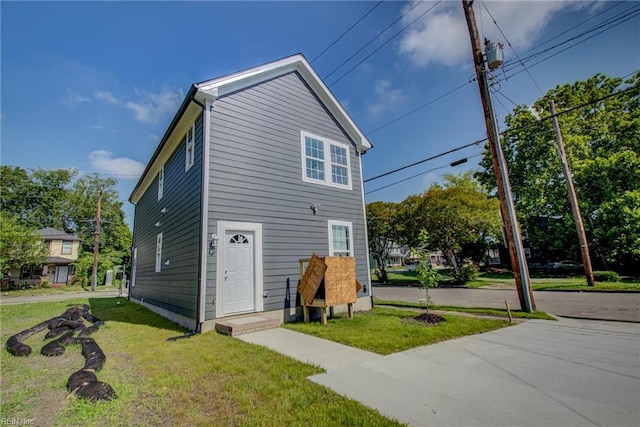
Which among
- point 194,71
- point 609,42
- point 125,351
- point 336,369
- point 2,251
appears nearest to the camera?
point 336,369

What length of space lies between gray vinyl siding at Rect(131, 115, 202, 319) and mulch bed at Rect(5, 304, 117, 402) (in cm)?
191

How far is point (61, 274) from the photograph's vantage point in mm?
31312

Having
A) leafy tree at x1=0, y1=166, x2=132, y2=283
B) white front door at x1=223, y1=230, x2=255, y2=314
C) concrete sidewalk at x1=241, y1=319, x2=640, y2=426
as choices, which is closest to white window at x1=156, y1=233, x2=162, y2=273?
white front door at x1=223, y1=230, x2=255, y2=314

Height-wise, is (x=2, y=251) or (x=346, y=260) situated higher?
(x=2, y=251)

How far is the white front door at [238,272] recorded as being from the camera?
262 inches

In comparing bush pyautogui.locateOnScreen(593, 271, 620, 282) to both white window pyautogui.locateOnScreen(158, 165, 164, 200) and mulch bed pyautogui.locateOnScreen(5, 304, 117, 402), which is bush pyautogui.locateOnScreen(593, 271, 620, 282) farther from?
white window pyautogui.locateOnScreen(158, 165, 164, 200)

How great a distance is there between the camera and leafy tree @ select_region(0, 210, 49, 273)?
22.1 meters

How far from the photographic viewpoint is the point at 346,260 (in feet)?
23.8

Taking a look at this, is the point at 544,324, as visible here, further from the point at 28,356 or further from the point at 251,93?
the point at 28,356

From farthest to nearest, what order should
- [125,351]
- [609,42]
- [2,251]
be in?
[2,251] < [609,42] < [125,351]

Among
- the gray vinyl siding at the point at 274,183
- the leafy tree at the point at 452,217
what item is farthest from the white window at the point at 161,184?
the leafy tree at the point at 452,217

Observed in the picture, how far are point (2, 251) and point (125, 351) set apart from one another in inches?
1083

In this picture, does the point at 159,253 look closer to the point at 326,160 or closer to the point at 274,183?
the point at 274,183

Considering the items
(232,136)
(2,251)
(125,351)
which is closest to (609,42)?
(232,136)
